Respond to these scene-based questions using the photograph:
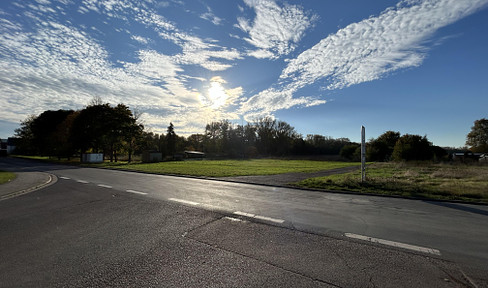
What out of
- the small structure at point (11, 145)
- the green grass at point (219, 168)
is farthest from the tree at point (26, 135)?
the green grass at point (219, 168)

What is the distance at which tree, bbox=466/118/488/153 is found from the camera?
45272 millimetres

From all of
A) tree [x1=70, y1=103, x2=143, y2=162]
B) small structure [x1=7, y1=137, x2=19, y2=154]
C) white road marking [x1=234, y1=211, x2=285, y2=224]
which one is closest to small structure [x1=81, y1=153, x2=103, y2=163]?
tree [x1=70, y1=103, x2=143, y2=162]

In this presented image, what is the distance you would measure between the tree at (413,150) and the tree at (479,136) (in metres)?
28.1

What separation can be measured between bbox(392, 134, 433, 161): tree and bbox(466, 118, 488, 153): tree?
2809cm

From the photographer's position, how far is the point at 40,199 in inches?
320

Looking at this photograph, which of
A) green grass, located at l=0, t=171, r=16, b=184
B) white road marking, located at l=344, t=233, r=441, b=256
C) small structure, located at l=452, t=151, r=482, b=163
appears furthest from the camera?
small structure, located at l=452, t=151, r=482, b=163

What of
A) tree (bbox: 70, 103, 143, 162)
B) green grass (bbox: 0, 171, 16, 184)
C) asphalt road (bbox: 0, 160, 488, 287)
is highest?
tree (bbox: 70, 103, 143, 162)

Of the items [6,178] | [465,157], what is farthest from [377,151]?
[6,178]

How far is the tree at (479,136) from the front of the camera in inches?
1782

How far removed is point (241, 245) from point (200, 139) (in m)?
82.4

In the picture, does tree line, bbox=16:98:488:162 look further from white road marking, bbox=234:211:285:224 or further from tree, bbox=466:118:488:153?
white road marking, bbox=234:211:285:224

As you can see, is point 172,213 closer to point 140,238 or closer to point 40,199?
point 140,238

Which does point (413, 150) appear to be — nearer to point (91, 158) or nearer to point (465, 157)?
point (465, 157)

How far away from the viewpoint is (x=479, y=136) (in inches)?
1843
